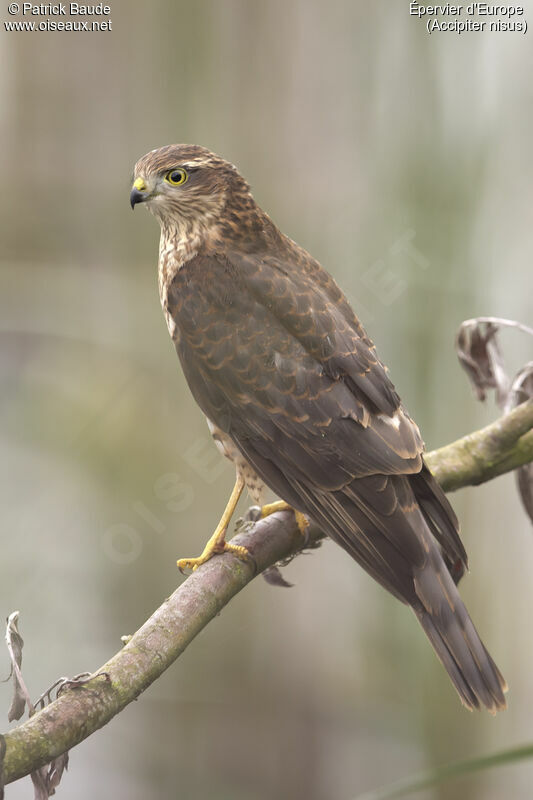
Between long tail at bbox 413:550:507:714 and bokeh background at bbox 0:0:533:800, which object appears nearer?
long tail at bbox 413:550:507:714

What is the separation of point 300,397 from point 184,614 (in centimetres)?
67

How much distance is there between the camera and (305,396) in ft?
6.80

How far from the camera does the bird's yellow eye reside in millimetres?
2291

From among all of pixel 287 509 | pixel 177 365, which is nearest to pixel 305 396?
pixel 287 509

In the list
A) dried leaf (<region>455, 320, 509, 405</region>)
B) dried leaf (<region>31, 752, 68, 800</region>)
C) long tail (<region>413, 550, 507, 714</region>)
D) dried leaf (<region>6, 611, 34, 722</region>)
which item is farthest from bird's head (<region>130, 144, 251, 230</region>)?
dried leaf (<region>31, 752, 68, 800</region>)

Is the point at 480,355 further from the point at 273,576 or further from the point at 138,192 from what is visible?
the point at 138,192

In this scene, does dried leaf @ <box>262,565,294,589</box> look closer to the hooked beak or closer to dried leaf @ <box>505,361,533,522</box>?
dried leaf @ <box>505,361,533,522</box>

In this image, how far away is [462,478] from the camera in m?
2.11

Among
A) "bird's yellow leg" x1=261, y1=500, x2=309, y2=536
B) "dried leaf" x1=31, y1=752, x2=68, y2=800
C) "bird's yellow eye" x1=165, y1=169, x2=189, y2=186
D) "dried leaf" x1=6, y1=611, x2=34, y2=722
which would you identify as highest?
"bird's yellow eye" x1=165, y1=169, x2=189, y2=186

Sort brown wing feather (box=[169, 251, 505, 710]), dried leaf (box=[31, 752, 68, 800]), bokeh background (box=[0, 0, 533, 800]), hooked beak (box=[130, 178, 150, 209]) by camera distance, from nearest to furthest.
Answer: dried leaf (box=[31, 752, 68, 800])
brown wing feather (box=[169, 251, 505, 710])
hooked beak (box=[130, 178, 150, 209])
bokeh background (box=[0, 0, 533, 800])

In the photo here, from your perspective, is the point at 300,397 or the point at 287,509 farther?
the point at 287,509

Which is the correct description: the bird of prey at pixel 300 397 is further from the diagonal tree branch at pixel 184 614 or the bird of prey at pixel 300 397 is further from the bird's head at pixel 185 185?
the diagonal tree branch at pixel 184 614

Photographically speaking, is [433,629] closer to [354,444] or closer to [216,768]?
[354,444]

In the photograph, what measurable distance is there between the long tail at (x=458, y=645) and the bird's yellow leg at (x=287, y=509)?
0.39m
